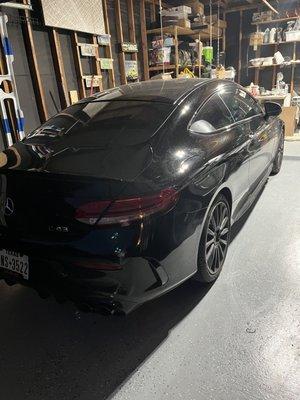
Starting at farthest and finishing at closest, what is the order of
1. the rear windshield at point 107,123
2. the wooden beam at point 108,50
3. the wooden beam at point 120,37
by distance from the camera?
the wooden beam at point 120,37, the wooden beam at point 108,50, the rear windshield at point 107,123

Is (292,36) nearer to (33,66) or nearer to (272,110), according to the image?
(272,110)

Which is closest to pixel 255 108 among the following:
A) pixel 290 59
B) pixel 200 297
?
pixel 200 297

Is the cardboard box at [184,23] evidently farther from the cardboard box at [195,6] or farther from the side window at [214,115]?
the side window at [214,115]

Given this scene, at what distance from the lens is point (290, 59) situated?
8203 millimetres

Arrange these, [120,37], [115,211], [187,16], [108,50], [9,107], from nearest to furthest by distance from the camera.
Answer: [115,211] → [9,107] → [108,50] → [120,37] → [187,16]

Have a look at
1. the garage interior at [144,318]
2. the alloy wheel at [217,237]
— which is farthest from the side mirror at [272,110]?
the alloy wheel at [217,237]

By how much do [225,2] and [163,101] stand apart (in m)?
7.57

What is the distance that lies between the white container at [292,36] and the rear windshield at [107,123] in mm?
6974

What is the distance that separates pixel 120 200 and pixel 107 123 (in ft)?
2.50

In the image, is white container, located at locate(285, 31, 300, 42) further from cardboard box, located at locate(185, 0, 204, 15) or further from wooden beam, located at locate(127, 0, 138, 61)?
wooden beam, located at locate(127, 0, 138, 61)

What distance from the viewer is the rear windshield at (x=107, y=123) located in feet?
6.37

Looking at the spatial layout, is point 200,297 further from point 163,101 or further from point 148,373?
point 163,101

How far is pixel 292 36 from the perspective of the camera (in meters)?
7.63

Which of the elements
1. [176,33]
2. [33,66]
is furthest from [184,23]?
[33,66]
